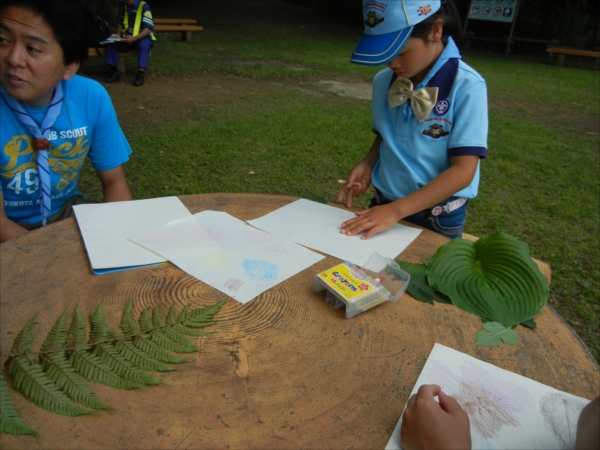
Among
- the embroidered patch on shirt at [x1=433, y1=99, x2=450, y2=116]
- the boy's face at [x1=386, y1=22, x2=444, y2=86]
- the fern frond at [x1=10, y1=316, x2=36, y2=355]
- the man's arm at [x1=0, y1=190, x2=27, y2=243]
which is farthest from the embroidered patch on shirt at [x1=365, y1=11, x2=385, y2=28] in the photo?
the man's arm at [x1=0, y1=190, x2=27, y2=243]

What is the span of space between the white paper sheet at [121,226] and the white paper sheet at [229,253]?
0.04 m

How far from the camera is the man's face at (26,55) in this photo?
149 centimetres

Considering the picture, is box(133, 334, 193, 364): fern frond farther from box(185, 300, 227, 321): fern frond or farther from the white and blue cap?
the white and blue cap

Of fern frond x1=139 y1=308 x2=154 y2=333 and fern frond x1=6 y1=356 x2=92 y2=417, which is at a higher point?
fern frond x1=139 y1=308 x2=154 y2=333

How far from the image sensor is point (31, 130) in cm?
166

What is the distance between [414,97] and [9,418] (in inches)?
57.3

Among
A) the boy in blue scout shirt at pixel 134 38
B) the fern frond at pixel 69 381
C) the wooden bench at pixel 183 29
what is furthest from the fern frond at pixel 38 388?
the wooden bench at pixel 183 29

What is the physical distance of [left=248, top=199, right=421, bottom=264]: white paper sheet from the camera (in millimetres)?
1350

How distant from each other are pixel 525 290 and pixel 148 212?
1.15 meters

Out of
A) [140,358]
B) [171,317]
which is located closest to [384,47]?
[171,317]

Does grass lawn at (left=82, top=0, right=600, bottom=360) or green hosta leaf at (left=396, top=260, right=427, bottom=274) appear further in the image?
grass lawn at (left=82, top=0, right=600, bottom=360)

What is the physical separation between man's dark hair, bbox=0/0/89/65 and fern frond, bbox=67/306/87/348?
108cm

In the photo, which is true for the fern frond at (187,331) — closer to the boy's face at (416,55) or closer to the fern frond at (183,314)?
the fern frond at (183,314)

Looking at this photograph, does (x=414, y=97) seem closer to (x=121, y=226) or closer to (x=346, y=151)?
(x=121, y=226)
